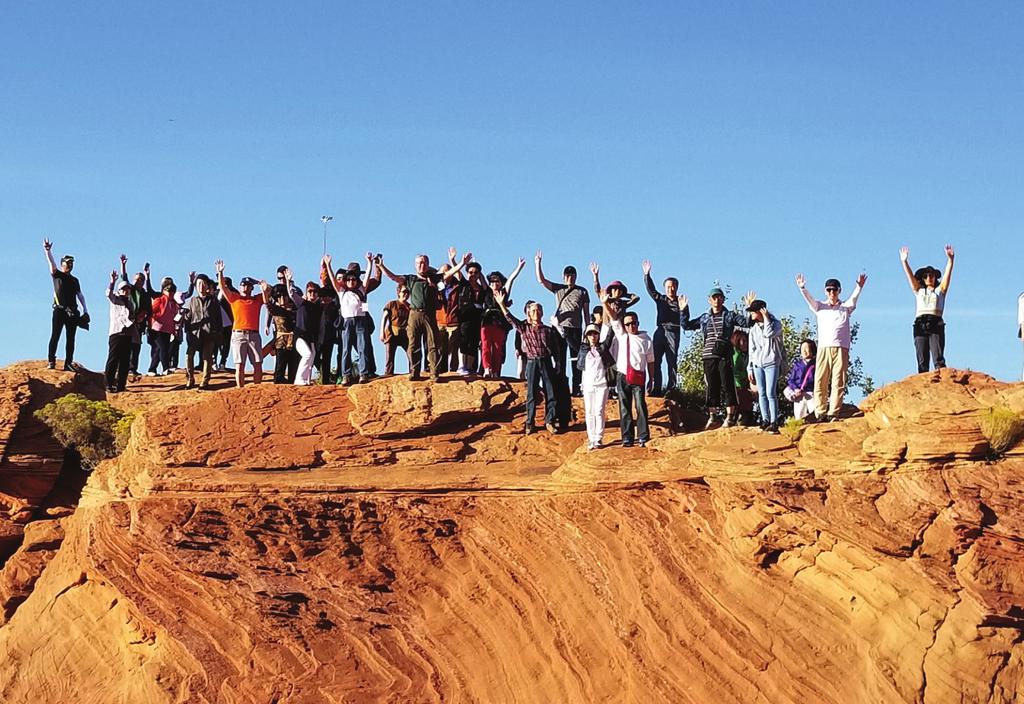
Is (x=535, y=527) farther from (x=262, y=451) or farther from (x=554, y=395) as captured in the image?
(x=262, y=451)

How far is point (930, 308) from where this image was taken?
69.0 ft

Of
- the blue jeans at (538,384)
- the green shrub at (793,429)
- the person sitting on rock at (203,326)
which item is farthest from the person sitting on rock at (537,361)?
the person sitting on rock at (203,326)

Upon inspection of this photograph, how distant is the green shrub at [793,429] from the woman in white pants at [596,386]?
271 cm

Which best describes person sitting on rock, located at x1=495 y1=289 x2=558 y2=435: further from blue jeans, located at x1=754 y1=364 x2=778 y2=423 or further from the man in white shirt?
blue jeans, located at x1=754 y1=364 x2=778 y2=423

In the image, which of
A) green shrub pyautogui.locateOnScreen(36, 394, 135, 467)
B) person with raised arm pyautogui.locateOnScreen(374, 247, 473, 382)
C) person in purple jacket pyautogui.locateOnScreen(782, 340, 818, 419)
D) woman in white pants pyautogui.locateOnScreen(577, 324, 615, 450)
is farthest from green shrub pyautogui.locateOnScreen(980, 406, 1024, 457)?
green shrub pyautogui.locateOnScreen(36, 394, 135, 467)

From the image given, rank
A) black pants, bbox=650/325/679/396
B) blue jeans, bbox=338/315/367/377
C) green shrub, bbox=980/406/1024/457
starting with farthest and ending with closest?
1. blue jeans, bbox=338/315/367/377
2. black pants, bbox=650/325/679/396
3. green shrub, bbox=980/406/1024/457

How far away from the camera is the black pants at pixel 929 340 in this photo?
21.0m

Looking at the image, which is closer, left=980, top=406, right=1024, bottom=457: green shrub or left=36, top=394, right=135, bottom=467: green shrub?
left=980, top=406, right=1024, bottom=457: green shrub

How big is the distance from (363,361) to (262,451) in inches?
105

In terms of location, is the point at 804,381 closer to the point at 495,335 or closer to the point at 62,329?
the point at 495,335

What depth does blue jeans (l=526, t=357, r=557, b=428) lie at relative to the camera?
74.3 feet

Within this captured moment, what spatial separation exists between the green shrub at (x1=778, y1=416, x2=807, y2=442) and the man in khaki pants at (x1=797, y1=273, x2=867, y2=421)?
88 cm

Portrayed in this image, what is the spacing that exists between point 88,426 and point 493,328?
7.34m

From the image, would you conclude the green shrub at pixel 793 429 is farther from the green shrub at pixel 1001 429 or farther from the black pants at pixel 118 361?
the black pants at pixel 118 361
